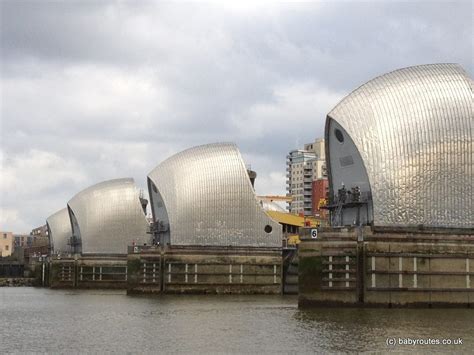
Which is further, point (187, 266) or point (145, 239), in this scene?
point (145, 239)

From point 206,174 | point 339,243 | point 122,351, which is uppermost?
point 206,174

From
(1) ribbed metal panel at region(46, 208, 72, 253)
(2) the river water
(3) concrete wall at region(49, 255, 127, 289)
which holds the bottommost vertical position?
(2) the river water

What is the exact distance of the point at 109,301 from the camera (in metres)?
91.4

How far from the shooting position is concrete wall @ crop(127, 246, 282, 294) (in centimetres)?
10356

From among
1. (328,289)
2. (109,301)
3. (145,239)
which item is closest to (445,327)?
(328,289)

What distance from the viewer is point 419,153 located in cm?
7519

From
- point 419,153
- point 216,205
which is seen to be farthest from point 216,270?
point 419,153

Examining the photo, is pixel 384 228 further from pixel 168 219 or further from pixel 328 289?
pixel 168 219

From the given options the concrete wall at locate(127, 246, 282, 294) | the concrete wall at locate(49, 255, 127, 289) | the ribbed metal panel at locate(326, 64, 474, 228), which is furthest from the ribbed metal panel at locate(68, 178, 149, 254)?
the ribbed metal panel at locate(326, 64, 474, 228)

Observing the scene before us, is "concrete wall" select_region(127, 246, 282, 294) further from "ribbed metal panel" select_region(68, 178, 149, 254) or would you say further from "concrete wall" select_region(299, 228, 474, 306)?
"concrete wall" select_region(299, 228, 474, 306)

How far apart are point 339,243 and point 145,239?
5864 cm

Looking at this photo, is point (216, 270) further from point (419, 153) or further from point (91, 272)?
point (419, 153)

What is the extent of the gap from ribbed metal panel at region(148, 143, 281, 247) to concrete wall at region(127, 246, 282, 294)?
110cm

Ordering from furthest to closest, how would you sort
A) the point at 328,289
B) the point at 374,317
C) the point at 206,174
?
the point at 206,174 → the point at 328,289 → the point at 374,317
